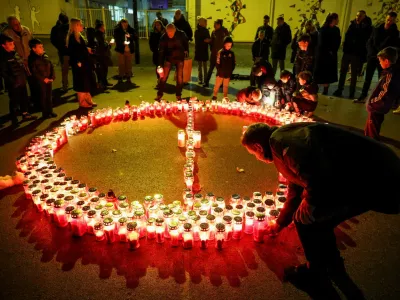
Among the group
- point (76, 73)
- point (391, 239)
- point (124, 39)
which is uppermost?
point (124, 39)

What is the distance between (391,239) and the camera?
11.2 ft

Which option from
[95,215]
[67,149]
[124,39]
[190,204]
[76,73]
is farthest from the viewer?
[124,39]

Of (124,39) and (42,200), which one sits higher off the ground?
(124,39)

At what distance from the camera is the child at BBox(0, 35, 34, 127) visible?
6.13 m

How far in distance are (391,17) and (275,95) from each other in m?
3.31

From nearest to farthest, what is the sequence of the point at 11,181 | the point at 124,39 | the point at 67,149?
the point at 11,181 < the point at 67,149 < the point at 124,39

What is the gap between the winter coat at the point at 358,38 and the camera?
842 cm

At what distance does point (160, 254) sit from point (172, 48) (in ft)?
19.0

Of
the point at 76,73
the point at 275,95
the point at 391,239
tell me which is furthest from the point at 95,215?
the point at 275,95

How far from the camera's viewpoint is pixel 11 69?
6250 millimetres

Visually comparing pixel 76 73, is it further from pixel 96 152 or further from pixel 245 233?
pixel 245 233

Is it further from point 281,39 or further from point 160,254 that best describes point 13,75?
point 281,39

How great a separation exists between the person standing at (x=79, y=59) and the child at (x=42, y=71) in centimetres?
55

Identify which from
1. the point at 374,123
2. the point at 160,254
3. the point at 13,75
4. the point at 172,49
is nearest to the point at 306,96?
the point at 374,123
